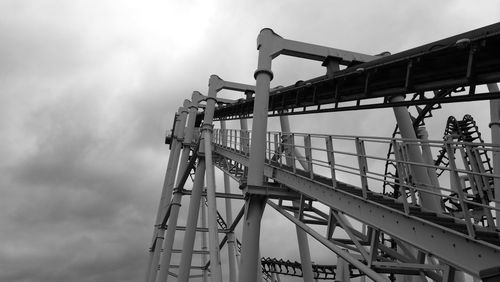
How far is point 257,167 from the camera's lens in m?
10.3

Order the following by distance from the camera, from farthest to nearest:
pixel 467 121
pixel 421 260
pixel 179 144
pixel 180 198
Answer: pixel 179 144 → pixel 180 198 → pixel 467 121 → pixel 421 260

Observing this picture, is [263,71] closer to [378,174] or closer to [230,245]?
[378,174]

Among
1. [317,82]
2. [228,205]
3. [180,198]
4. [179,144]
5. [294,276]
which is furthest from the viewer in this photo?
[294,276]

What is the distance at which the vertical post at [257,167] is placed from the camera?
980 cm

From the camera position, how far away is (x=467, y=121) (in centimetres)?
1880

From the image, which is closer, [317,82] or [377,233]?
[377,233]

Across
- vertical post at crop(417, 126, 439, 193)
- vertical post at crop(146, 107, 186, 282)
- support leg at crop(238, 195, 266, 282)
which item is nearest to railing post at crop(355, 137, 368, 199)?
support leg at crop(238, 195, 266, 282)

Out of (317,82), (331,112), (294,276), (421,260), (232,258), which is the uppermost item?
(317,82)

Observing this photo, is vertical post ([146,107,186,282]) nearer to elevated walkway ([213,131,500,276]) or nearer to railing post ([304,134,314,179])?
elevated walkway ([213,131,500,276])

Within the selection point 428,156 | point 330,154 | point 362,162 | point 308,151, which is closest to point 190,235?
point 428,156

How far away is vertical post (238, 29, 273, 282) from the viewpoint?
980 cm

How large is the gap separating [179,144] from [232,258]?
813 cm

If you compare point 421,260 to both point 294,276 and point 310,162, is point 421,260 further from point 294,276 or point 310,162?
point 294,276

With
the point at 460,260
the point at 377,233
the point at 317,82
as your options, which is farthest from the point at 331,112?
the point at 460,260
